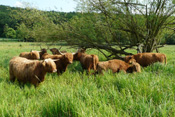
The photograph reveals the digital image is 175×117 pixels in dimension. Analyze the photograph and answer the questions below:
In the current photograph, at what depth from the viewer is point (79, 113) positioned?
1.62 m

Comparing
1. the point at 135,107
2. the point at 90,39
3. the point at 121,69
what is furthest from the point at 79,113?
the point at 90,39

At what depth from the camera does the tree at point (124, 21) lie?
19.3 feet

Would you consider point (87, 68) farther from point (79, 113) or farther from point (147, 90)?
point (79, 113)

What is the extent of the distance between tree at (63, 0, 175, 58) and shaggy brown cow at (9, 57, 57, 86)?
3132 millimetres

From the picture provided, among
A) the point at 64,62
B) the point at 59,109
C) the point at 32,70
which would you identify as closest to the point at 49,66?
the point at 32,70

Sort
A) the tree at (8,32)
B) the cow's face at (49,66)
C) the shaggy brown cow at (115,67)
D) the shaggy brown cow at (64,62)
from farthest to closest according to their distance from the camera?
the tree at (8,32) < the shaggy brown cow at (64,62) < the shaggy brown cow at (115,67) < the cow's face at (49,66)

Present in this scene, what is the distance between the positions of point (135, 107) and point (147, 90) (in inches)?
26.8

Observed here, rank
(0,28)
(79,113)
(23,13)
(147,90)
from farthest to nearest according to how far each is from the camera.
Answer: (0,28) → (23,13) → (147,90) → (79,113)

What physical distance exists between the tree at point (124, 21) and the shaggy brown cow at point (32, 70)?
3132 mm

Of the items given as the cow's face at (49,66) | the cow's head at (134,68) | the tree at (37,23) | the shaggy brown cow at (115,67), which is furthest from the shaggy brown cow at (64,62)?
the cow's head at (134,68)

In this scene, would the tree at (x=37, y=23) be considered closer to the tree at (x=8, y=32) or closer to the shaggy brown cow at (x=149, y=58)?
the shaggy brown cow at (x=149, y=58)

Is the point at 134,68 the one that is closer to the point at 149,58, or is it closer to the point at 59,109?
the point at 149,58

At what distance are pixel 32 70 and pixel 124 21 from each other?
15.0 ft

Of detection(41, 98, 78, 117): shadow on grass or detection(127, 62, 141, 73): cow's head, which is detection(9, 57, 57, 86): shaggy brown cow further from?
detection(127, 62, 141, 73): cow's head
